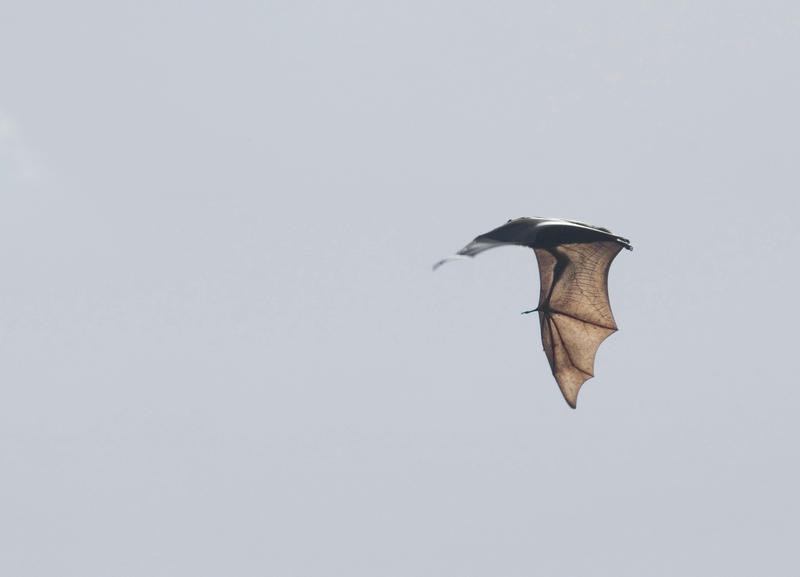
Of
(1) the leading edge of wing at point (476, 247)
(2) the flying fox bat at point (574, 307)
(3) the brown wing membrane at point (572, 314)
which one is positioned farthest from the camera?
(3) the brown wing membrane at point (572, 314)

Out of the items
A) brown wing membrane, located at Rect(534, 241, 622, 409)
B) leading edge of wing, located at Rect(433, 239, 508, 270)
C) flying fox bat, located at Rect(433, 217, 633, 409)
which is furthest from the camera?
brown wing membrane, located at Rect(534, 241, 622, 409)

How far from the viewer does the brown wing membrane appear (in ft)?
104

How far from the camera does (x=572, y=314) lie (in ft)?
107

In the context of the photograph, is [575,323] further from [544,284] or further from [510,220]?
[510,220]

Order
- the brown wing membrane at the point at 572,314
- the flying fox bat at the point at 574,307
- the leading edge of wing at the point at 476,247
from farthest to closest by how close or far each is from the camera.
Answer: the brown wing membrane at the point at 572,314, the flying fox bat at the point at 574,307, the leading edge of wing at the point at 476,247

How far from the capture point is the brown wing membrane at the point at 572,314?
1252 inches

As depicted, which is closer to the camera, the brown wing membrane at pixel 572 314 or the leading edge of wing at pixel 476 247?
the leading edge of wing at pixel 476 247

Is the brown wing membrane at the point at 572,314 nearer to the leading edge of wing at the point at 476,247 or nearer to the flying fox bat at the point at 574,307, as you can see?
the flying fox bat at the point at 574,307

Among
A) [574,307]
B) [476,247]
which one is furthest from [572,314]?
[476,247]

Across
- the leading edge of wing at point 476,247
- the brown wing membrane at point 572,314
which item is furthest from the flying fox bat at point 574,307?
the leading edge of wing at point 476,247

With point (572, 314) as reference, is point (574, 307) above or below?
above

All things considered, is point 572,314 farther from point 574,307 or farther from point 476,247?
point 476,247

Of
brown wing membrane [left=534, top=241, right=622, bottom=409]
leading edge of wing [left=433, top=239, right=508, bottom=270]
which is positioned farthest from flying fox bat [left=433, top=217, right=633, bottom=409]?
leading edge of wing [left=433, top=239, right=508, bottom=270]

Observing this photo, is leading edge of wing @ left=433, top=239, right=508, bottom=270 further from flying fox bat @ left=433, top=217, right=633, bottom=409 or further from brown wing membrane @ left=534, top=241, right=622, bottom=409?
brown wing membrane @ left=534, top=241, right=622, bottom=409
